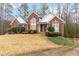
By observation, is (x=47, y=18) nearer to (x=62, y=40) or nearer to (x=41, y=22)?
(x=41, y=22)

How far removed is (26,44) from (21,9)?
0.33 m

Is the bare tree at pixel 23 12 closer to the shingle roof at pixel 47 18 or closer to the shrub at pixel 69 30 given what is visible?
the shingle roof at pixel 47 18

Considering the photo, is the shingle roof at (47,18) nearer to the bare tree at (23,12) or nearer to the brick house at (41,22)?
the brick house at (41,22)

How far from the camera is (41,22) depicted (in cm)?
2350

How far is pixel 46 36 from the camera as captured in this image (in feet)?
77.2

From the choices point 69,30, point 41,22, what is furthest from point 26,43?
point 69,30

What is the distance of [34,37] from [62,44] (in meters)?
0.27

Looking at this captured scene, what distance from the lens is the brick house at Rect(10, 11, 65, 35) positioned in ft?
77.0

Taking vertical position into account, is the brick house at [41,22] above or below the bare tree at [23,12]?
below

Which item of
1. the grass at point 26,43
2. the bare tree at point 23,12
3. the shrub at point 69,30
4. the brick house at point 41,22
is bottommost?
the grass at point 26,43

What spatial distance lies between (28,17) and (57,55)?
1.45 ft

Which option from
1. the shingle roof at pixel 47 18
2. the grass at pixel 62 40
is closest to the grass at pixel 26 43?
the grass at pixel 62 40

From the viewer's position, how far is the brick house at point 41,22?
2348 cm

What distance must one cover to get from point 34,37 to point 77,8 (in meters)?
0.48
